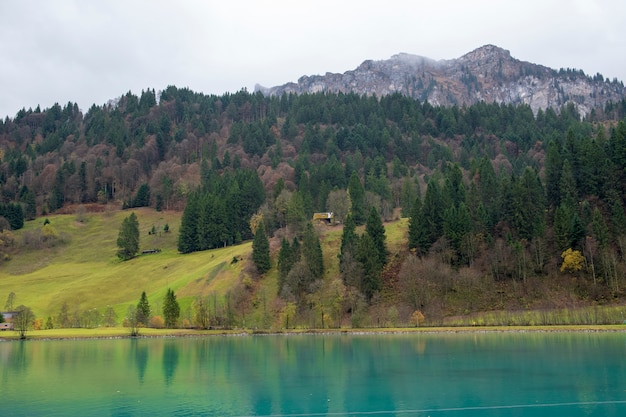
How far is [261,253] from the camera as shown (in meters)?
112

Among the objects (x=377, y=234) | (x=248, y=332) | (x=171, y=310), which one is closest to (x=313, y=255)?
(x=377, y=234)

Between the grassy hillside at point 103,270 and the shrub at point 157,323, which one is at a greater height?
the grassy hillside at point 103,270

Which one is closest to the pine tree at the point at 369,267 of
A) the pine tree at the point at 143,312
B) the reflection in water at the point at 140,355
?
the pine tree at the point at 143,312

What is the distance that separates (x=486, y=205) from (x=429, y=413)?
290ft

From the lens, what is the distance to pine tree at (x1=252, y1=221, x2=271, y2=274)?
110 meters

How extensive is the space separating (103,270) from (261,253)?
50390 mm

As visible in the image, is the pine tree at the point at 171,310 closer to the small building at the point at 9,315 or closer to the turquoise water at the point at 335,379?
the turquoise water at the point at 335,379

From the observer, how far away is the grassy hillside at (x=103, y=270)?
112m

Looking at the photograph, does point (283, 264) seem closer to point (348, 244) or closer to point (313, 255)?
point (313, 255)

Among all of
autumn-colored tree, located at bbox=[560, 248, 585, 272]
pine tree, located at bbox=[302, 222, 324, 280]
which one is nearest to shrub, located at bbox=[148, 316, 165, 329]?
pine tree, located at bbox=[302, 222, 324, 280]

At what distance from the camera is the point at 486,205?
111938 millimetres

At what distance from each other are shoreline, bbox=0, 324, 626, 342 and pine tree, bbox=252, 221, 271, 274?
2096 cm

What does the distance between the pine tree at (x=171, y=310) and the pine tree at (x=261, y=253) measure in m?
20.0

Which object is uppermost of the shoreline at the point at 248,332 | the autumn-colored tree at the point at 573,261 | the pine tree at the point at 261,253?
the pine tree at the point at 261,253
